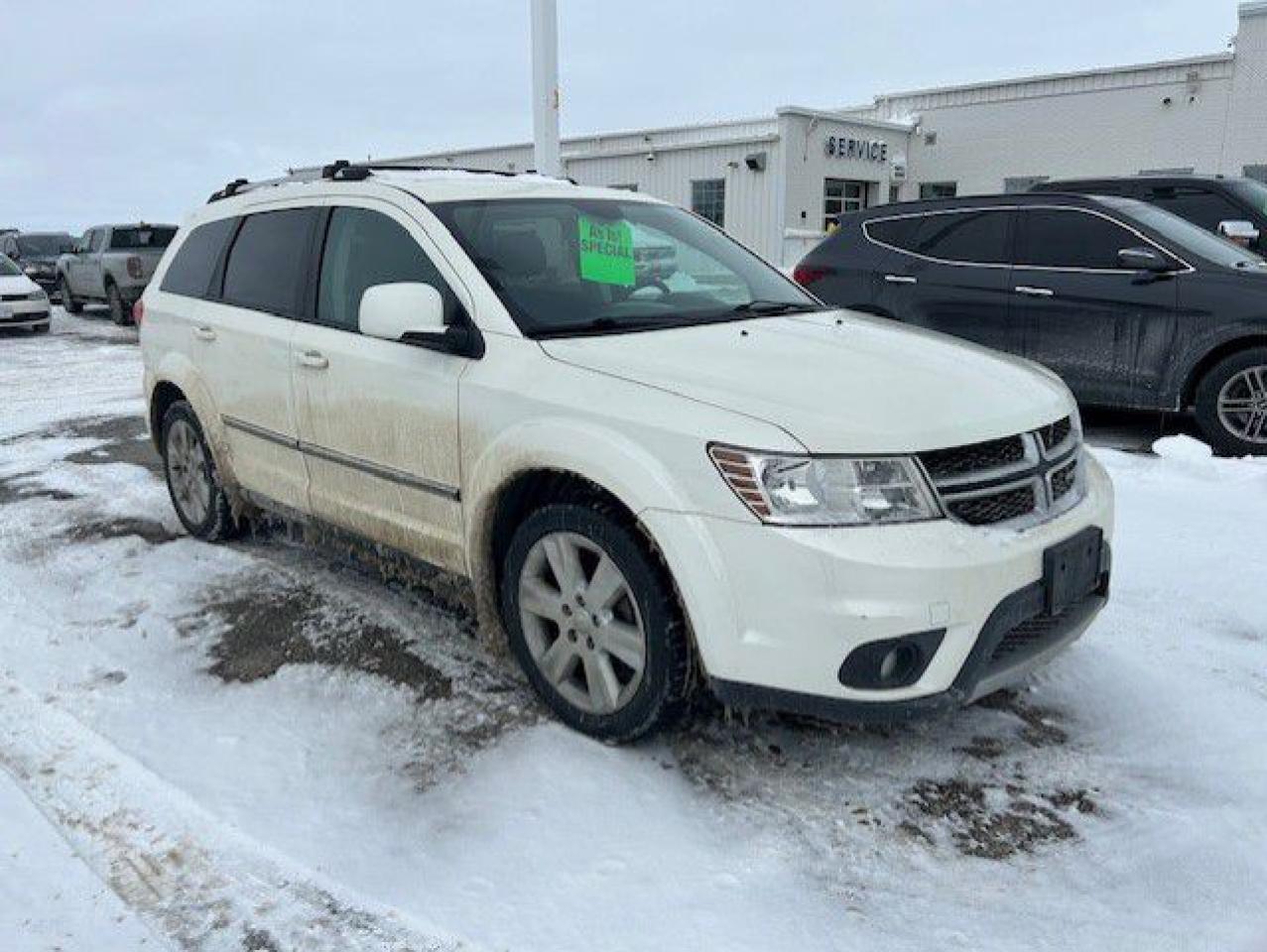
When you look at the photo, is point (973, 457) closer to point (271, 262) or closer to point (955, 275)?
point (271, 262)

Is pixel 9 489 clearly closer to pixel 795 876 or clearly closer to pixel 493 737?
pixel 493 737

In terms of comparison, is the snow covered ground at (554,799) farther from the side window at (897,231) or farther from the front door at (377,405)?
the side window at (897,231)

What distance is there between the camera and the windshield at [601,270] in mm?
3467

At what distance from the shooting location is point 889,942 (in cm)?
234

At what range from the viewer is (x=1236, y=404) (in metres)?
6.66

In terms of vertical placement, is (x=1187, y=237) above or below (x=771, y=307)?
above

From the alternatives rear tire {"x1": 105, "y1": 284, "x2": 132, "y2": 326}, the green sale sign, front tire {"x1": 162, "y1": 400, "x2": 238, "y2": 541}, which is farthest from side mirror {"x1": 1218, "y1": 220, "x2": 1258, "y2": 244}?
rear tire {"x1": 105, "y1": 284, "x2": 132, "y2": 326}

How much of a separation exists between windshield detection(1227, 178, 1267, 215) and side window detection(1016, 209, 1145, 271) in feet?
11.8

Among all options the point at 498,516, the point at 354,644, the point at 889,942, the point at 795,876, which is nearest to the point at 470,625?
the point at 354,644

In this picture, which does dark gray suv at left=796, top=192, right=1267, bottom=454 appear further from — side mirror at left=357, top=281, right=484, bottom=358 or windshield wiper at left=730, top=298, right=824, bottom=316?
side mirror at left=357, top=281, right=484, bottom=358

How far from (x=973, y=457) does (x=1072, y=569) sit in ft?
1.53

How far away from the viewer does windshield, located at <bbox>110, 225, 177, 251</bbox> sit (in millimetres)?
18797

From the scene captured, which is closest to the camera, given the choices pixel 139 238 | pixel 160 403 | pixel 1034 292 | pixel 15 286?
pixel 160 403

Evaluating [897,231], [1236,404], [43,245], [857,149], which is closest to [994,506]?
[1236,404]
